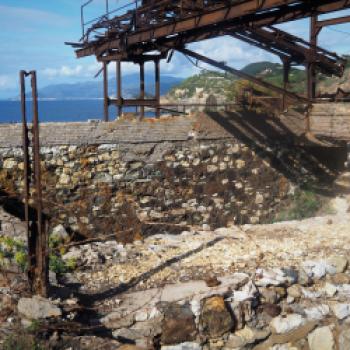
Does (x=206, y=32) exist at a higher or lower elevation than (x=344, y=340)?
higher

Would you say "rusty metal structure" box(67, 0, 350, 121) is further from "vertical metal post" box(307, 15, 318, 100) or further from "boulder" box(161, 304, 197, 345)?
"boulder" box(161, 304, 197, 345)

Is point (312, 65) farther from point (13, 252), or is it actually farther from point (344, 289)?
point (13, 252)

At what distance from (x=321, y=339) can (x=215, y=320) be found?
1.66m

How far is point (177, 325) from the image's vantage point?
6.84 m

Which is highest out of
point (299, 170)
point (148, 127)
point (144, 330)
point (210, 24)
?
point (210, 24)

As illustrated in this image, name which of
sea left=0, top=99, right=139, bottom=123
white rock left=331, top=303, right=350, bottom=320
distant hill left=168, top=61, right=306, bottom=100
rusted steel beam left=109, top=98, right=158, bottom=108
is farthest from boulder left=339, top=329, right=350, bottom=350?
distant hill left=168, top=61, right=306, bottom=100

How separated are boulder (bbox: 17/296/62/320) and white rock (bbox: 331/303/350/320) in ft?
13.7

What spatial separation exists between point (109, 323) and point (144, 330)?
0.50 metres

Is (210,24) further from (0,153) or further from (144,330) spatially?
(144,330)

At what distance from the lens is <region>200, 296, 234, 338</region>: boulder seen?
6.98 meters

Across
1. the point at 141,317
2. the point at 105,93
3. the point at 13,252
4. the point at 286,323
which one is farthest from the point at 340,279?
the point at 105,93

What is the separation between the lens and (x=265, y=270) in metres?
8.02

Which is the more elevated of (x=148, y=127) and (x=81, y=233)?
(x=148, y=127)

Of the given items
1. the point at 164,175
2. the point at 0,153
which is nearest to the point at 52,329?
the point at 0,153
